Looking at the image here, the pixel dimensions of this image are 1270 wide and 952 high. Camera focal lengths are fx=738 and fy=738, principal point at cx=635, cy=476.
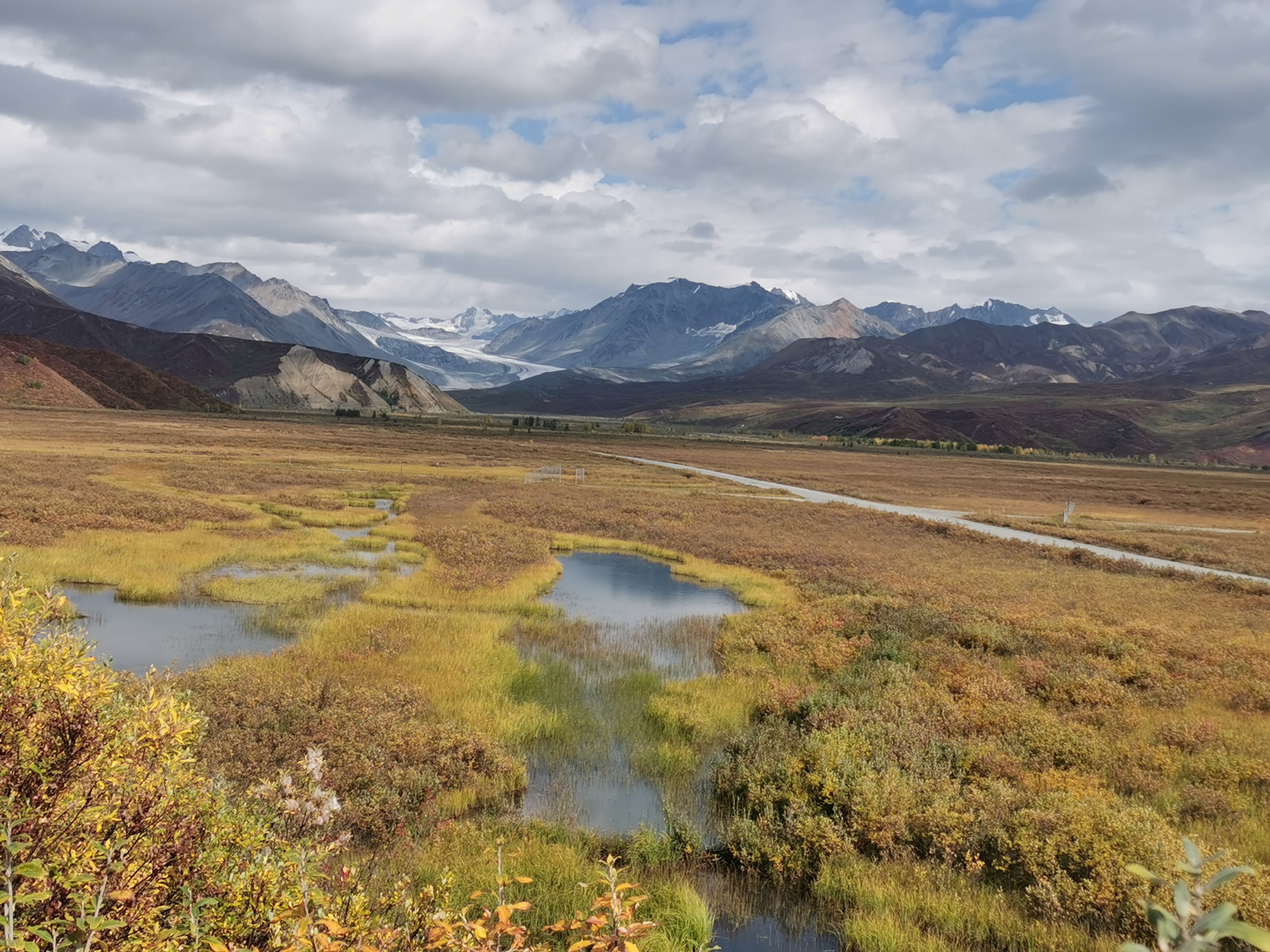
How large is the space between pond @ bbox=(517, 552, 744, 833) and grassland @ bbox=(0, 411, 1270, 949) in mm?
517

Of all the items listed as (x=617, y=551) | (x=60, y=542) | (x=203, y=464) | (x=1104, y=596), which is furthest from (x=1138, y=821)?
(x=203, y=464)

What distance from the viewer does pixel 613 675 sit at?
19469mm

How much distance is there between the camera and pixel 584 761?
14297 millimetres

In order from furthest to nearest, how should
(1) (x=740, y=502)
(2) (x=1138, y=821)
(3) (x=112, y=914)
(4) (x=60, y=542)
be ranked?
(1) (x=740, y=502)
(4) (x=60, y=542)
(2) (x=1138, y=821)
(3) (x=112, y=914)

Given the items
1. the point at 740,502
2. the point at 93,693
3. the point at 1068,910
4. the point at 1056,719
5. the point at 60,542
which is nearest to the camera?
the point at 93,693

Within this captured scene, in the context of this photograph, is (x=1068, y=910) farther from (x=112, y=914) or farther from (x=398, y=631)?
(x=398, y=631)

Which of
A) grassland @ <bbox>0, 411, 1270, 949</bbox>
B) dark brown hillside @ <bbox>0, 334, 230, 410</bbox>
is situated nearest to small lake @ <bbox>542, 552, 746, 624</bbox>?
grassland @ <bbox>0, 411, 1270, 949</bbox>

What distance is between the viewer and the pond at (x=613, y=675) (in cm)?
1278

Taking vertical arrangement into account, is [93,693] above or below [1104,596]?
above

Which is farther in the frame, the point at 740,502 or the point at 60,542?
the point at 740,502

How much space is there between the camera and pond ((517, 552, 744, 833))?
12781 mm

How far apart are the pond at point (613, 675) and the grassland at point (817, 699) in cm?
52

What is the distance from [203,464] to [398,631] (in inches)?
2044

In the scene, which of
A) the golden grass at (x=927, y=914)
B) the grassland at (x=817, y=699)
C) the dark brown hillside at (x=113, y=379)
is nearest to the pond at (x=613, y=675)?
the grassland at (x=817, y=699)
